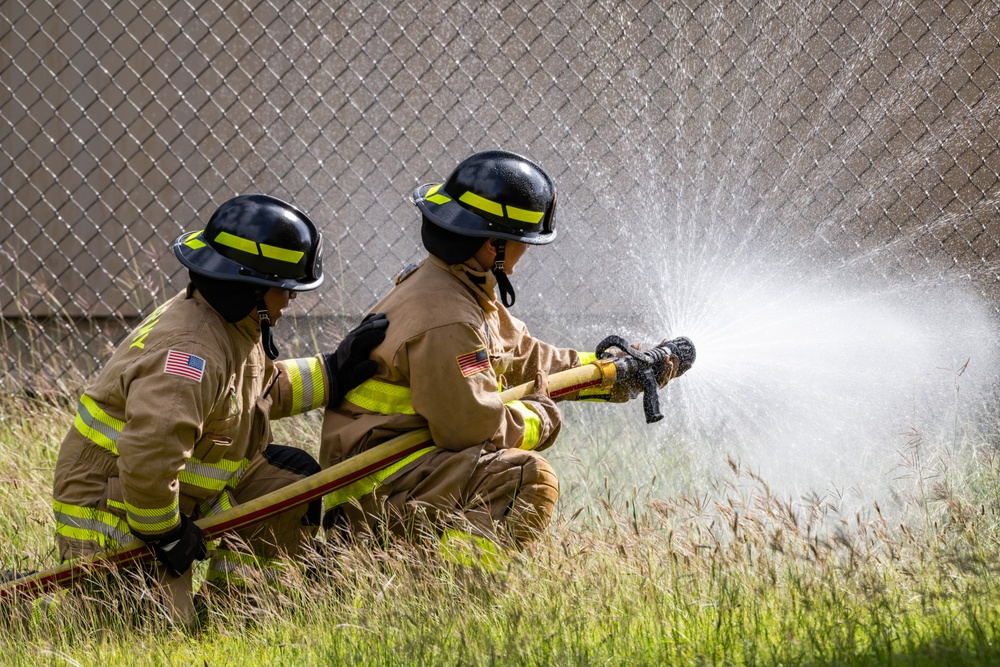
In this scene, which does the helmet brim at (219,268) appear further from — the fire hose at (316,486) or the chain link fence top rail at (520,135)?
the chain link fence top rail at (520,135)

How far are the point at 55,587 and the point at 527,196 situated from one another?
1.88 m

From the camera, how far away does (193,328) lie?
3.05 m

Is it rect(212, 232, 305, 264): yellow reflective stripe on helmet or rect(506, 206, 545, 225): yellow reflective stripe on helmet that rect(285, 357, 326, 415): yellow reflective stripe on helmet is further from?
rect(506, 206, 545, 225): yellow reflective stripe on helmet

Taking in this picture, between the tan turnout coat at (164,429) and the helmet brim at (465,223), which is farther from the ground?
the helmet brim at (465,223)

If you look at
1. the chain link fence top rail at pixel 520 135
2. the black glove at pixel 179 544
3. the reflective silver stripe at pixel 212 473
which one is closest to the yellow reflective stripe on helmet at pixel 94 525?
the black glove at pixel 179 544

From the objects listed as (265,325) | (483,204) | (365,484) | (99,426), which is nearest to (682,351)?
(483,204)

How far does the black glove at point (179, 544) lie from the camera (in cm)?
303

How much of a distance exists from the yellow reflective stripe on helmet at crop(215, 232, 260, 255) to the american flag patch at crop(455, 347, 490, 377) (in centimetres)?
70

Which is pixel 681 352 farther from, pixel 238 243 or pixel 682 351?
pixel 238 243

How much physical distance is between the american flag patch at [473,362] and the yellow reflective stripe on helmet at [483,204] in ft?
1.44

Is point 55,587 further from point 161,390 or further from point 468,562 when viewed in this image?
point 468,562

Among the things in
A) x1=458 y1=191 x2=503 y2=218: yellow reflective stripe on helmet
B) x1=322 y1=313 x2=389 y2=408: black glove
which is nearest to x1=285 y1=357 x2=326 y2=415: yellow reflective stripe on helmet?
x1=322 y1=313 x2=389 y2=408: black glove

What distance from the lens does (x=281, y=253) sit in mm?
3104

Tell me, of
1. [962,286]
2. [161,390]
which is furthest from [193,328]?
[962,286]
